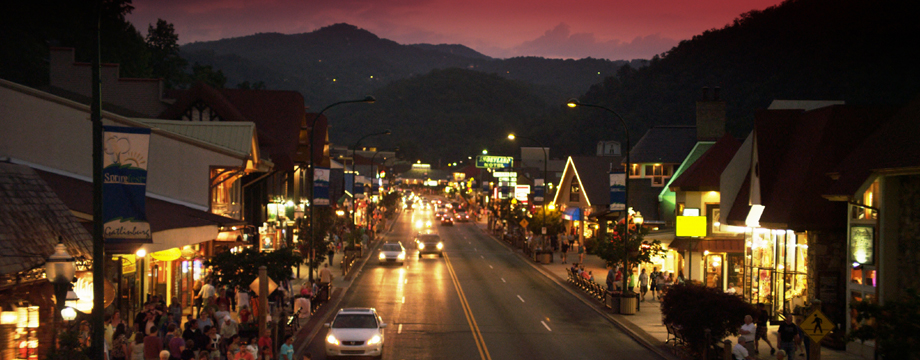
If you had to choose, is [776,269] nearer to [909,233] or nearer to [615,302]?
[615,302]

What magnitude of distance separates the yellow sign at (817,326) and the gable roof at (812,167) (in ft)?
28.8

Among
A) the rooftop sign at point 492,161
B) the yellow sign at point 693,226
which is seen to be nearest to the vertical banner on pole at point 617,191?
the yellow sign at point 693,226

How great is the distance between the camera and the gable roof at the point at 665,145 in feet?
164

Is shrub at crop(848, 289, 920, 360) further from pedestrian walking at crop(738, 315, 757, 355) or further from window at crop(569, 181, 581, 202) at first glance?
window at crop(569, 181, 581, 202)

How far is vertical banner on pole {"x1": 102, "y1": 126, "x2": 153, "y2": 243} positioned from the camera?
15141 millimetres

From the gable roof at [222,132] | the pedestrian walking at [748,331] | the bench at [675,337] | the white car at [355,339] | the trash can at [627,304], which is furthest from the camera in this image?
the gable roof at [222,132]

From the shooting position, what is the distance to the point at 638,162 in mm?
51594

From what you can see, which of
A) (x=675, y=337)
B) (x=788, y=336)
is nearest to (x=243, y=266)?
(x=675, y=337)

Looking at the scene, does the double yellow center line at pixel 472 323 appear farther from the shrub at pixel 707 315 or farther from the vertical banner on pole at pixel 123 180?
the vertical banner on pole at pixel 123 180

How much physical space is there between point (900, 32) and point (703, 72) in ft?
108

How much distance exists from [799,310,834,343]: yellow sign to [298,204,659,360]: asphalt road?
6.61 m

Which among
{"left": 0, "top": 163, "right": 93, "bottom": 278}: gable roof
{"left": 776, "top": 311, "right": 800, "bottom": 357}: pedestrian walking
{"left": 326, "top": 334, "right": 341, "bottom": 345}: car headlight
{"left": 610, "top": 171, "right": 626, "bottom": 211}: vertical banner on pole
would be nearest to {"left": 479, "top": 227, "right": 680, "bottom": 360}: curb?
{"left": 776, "top": 311, "right": 800, "bottom": 357}: pedestrian walking

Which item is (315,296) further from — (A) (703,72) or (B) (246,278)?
(A) (703,72)

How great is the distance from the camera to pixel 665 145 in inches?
2015
